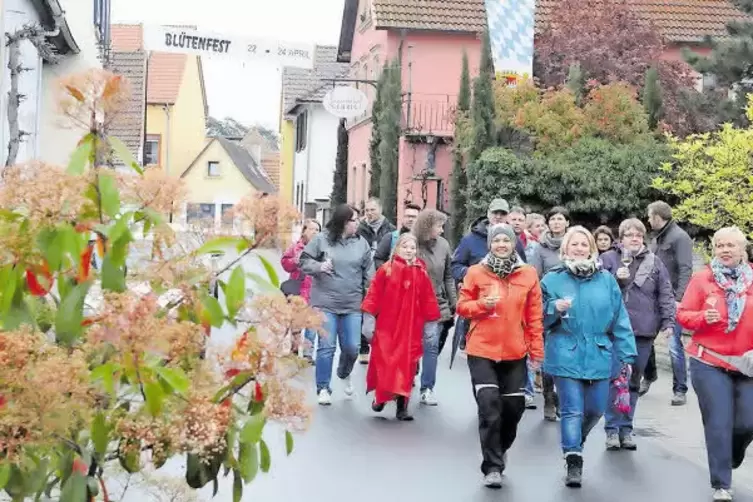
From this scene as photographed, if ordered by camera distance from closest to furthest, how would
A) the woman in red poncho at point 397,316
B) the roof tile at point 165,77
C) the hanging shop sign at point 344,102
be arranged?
the woman in red poncho at point 397,316, the hanging shop sign at point 344,102, the roof tile at point 165,77

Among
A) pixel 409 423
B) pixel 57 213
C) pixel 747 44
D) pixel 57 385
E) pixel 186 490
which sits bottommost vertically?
pixel 409 423

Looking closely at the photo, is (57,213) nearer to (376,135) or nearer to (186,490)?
(186,490)

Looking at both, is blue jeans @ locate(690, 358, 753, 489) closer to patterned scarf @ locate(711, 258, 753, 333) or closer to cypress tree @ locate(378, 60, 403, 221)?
patterned scarf @ locate(711, 258, 753, 333)

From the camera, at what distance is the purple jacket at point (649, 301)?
11.7m

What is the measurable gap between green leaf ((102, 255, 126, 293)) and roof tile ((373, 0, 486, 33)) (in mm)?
36680

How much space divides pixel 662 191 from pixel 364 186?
69.2 feet

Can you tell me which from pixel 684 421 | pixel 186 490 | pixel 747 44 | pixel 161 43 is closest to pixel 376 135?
pixel 161 43

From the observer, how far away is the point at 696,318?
8969 mm

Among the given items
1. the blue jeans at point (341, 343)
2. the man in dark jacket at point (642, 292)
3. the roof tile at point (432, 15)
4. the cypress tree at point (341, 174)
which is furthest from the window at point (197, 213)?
the cypress tree at point (341, 174)

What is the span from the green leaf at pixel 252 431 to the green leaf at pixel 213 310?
0.80 feet

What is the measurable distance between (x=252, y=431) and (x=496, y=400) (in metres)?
6.14

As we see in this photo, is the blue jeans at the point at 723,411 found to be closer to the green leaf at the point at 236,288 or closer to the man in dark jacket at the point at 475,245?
the man in dark jacket at the point at 475,245

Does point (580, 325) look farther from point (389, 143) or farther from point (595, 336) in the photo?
point (389, 143)

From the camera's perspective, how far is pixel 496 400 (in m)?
9.44
